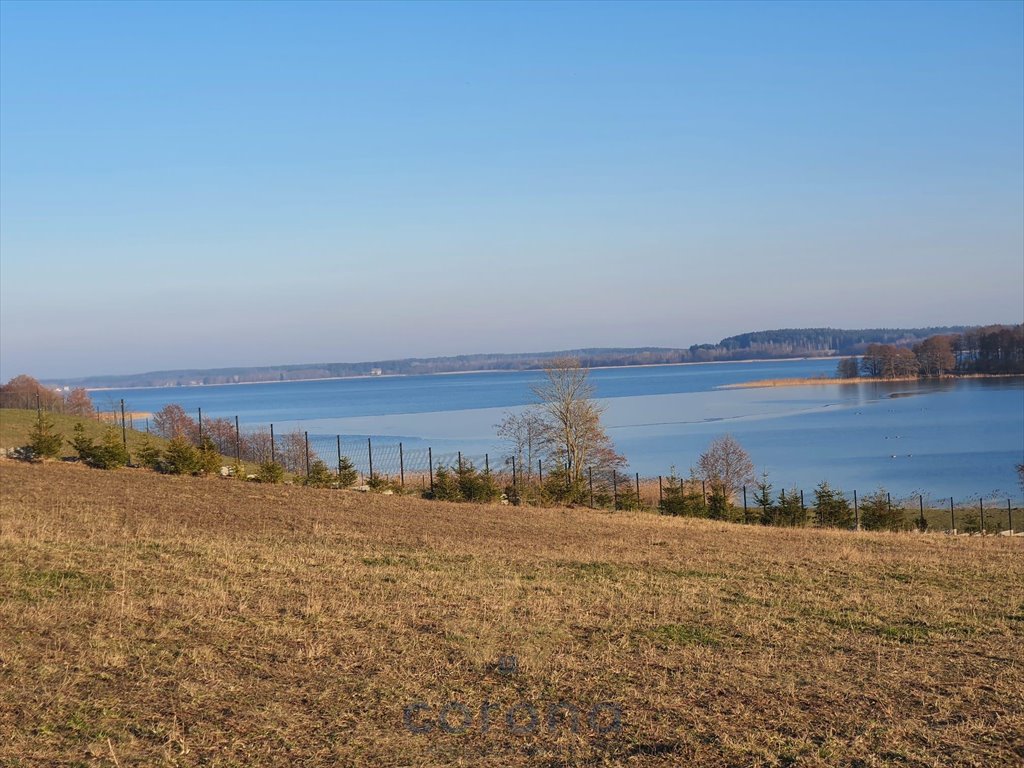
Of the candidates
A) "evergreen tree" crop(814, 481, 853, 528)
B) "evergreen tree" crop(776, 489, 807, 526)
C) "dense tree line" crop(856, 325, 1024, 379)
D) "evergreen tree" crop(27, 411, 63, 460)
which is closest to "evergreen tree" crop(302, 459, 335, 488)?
"evergreen tree" crop(27, 411, 63, 460)

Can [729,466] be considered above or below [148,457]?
below

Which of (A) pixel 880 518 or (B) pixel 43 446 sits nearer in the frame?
(B) pixel 43 446

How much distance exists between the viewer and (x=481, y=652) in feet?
30.1

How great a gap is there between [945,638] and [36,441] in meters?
25.7

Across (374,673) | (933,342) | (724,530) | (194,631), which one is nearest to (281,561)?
(194,631)

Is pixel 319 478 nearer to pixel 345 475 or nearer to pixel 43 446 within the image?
pixel 345 475

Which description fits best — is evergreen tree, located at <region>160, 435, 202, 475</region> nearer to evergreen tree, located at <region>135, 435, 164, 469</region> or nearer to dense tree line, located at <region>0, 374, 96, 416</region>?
evergreen tree, located at <region>135, 435, 164, 469</region>

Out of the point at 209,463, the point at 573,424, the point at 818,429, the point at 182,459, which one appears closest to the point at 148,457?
the point at 182,459

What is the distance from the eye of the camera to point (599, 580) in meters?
14.1

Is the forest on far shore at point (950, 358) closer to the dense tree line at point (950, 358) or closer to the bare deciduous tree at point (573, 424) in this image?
the dense tree line at point (950, 358)

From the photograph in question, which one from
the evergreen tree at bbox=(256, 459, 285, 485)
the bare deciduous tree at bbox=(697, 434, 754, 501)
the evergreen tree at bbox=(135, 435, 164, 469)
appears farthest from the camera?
the bare deciduous tree at bbox=(697, 434, 754, 501)

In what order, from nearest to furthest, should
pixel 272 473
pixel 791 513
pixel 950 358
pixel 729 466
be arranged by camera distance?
pixel 272 473 < pixel 791 513 < pixel 729 466 < pixel 950 358

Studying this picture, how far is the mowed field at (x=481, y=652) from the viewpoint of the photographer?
21.7ft

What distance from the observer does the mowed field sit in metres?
6.62
